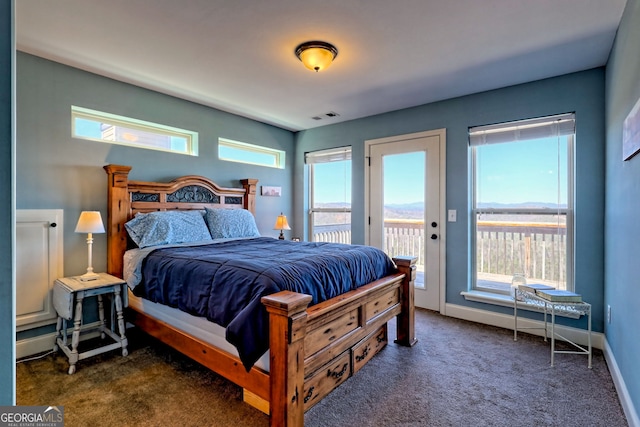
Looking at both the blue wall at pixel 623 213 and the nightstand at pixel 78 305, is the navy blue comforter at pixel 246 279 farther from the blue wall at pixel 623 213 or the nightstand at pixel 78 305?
the blue wall at pixel 623 213

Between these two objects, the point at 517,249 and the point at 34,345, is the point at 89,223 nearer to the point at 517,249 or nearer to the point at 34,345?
the point at 34,345

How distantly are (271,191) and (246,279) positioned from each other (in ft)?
9.63

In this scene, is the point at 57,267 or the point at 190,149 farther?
the point at 190,149

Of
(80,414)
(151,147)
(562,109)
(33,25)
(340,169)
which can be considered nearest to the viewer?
(80,414)

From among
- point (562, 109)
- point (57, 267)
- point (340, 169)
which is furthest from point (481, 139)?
point (57, 267)

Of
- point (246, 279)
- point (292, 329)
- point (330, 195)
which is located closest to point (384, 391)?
point (292, 329)

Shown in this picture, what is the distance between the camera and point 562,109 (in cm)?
288

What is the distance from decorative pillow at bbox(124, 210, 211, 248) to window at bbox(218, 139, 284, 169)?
1185 mm

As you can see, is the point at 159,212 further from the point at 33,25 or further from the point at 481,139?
the point at 481,139

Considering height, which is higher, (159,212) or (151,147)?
(151,147)

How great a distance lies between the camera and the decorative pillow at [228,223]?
11.1 feet

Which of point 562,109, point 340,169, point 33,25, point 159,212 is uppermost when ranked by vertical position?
point 33,25

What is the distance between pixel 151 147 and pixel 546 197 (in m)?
4.02

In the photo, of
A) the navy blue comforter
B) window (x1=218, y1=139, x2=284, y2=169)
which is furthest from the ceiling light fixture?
window (x1=218, y1=139, x2=284, y2=169)
